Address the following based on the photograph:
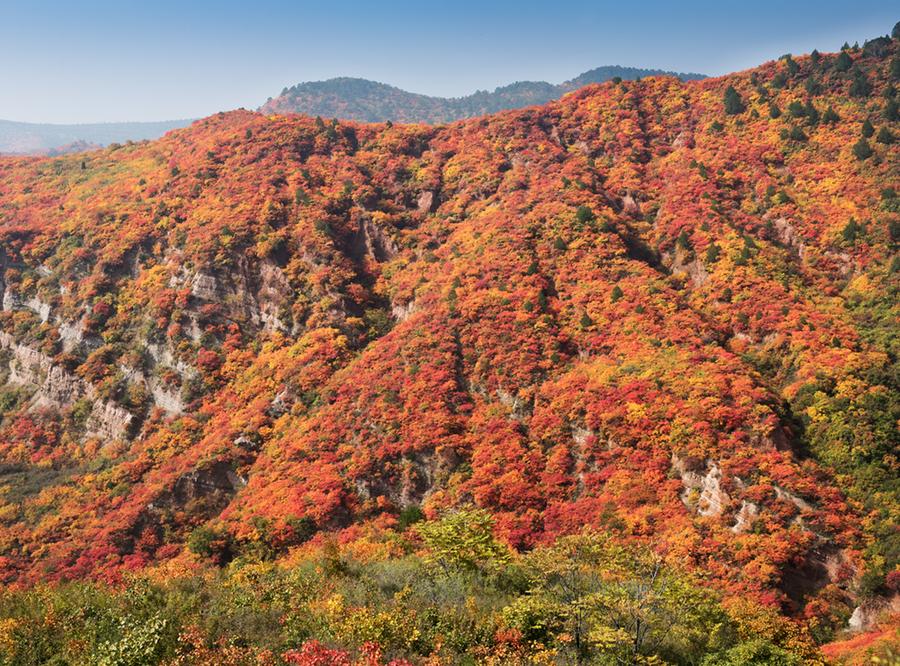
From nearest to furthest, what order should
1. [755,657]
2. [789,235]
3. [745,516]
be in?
[755,657], [745,516], [789,235]

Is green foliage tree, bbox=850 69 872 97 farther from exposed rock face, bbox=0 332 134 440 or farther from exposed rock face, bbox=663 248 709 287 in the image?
exposed rock face, bbox=0 332 134 440

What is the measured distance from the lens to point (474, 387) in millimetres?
58781

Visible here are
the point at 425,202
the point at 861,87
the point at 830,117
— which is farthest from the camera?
the point at 425,202

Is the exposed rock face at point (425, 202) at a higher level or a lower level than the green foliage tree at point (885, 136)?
lower

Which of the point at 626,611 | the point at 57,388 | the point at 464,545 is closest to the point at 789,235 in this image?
the point at 464,545

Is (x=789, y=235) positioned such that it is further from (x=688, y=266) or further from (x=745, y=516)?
A: (x=745, y=516)

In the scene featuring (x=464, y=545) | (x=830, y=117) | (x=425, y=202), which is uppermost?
(x=830, y=117)

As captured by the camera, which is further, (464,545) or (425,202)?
(425,202)

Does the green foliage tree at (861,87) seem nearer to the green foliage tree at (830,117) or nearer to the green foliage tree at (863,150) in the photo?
the green foliage tree at (830,117)

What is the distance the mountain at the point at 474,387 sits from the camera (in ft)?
87.4

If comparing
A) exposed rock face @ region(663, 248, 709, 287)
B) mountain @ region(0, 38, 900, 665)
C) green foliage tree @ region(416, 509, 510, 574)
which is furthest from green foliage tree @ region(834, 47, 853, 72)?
green foliage tree @ region(416, 509, 510, 574)

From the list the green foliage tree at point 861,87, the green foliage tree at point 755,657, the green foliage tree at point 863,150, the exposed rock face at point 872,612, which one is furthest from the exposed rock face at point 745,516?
the green foliage tree at point 861,87

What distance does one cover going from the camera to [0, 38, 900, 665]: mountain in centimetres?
2662

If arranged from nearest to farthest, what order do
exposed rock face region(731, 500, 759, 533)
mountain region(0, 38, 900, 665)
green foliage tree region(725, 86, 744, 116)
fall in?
mountain region(0, 38, 900, 665) < exposed rock face region(731, 500, 759, 533) < green foliage tree region(725, 86, 744, 116)
